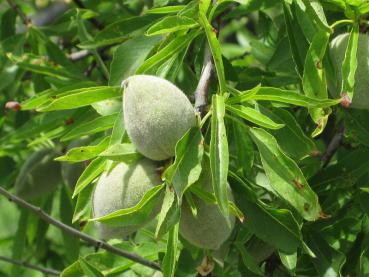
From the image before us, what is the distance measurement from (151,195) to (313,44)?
41 centimetres

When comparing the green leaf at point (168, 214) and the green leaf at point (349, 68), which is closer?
the green leaf at point (168, 214)

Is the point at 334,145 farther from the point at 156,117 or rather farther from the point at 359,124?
the point at 156,117

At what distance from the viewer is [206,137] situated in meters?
1.38

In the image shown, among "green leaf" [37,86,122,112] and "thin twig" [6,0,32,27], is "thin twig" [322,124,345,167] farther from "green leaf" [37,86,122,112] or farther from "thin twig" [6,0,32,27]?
→ "thin twig" [6,0,32,27]

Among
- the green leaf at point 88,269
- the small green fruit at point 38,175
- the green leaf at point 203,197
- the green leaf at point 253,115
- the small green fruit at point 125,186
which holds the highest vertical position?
the green leaf at point 253,115

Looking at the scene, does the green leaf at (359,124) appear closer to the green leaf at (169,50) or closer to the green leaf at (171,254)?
the green leaf at (169,50)

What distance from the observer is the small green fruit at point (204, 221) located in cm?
131

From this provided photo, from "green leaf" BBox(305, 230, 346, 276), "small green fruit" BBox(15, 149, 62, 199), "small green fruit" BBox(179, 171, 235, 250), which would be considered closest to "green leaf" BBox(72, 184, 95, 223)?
"small green fruit" BBox(179, 171, 235, 250)

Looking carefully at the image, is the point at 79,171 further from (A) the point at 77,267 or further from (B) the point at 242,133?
(B) the point at 242,133

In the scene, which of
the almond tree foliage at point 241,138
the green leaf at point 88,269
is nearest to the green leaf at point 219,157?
the almond tree foliage at point 241,138

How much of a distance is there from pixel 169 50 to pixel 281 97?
226mm

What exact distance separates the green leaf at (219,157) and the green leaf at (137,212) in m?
0.10

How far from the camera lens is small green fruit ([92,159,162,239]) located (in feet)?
4.23

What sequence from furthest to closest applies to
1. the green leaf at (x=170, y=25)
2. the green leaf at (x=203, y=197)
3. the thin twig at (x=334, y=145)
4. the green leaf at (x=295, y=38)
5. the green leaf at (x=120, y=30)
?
Result: the thin twig at (x=334, y=145), the green leaf at (x=120, y=30), the green leaf at (x=295, y=38), the green leaf at (x=170, y=25), the green leaf at (x=203, y=197)
